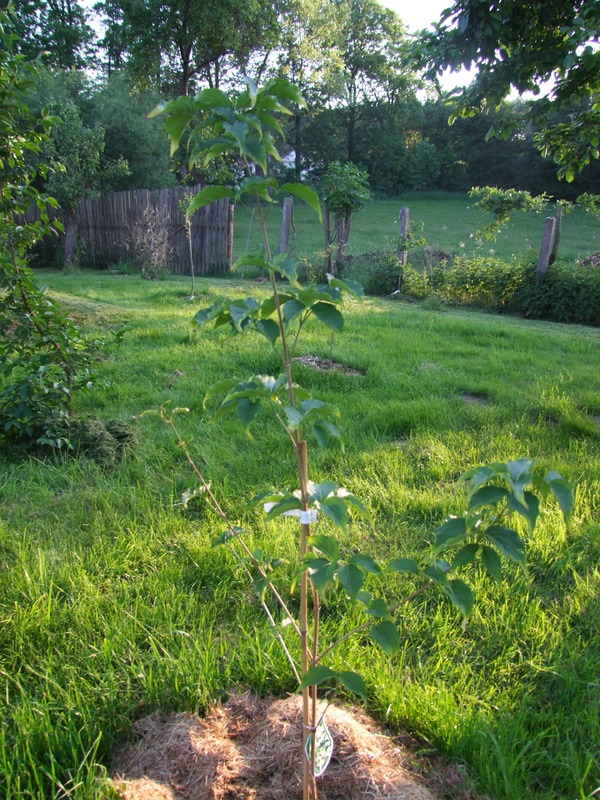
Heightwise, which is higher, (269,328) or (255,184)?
(255,184)

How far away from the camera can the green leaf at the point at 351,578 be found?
1.06 metres

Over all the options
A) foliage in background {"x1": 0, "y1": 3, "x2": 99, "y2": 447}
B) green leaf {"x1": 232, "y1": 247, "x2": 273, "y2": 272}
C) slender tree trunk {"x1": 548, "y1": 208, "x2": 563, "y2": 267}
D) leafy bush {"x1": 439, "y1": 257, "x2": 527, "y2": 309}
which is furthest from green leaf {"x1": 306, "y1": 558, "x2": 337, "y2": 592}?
slender tree trunk {"x1": 548, "y1": 208, "x2": 563, "y2": 267}

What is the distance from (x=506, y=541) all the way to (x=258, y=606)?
51.5 inches

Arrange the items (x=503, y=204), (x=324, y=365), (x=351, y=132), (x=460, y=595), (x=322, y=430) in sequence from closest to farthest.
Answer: (x=460, y=595) < (x=322, y=430) < (x=324, y=365) < (x=503, y=204) < (x=351, y=132)

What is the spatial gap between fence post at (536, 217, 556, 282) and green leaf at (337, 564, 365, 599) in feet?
33.0

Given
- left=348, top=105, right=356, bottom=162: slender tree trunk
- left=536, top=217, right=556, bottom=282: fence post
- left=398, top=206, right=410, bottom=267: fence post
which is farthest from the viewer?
left=348, top=105, right=356, bottom=162: slender tree trunk

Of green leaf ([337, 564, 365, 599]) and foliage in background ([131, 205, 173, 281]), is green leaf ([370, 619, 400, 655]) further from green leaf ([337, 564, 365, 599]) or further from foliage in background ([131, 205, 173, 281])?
foliage in background ([131, 205, 173, 281])

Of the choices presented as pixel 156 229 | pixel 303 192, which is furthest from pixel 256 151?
pixel 156 229

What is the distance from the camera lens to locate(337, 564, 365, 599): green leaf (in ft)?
3.47

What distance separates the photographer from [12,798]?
1276 mm

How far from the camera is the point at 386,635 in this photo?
1.12 m

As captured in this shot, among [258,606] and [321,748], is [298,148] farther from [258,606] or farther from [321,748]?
[321,748]

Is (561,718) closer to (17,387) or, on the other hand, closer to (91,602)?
(91,602)

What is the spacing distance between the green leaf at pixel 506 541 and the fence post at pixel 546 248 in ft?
33.0
